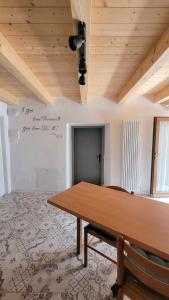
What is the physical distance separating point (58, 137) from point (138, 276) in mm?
3194

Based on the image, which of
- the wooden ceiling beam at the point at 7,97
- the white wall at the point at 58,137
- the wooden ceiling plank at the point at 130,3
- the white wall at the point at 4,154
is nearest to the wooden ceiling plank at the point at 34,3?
the wooden ceiling plank at the point at 130,3

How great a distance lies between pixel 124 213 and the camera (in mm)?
1411

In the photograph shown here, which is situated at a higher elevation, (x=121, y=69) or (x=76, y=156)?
(x=121, y=69)

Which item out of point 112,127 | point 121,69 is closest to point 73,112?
point 112,127

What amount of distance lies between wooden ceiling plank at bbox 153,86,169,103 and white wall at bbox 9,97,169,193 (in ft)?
0.73

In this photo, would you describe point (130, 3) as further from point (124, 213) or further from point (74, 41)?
point (124, 213)

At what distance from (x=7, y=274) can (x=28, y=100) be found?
3.24 m

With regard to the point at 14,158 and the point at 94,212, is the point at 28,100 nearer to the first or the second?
the point at 14,158

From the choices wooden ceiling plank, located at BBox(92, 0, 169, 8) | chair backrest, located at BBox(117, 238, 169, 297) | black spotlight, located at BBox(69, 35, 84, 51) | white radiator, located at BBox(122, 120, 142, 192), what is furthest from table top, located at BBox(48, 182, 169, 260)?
white radiator, located at BBox(122, 120, 142, 192)

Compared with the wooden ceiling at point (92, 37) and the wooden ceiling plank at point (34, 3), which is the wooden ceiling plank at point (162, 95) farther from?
the wooden ceiling plank at point (34, 3)

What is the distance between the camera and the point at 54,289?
1.58 meters

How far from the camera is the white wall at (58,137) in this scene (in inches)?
148

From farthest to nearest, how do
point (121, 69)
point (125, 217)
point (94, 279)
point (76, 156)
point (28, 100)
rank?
point (76, 156)
point (28, 100)
point (121, 69)
point (94, 279)
point (125, 217)

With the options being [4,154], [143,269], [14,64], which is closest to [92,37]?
Answer: [14,64]
